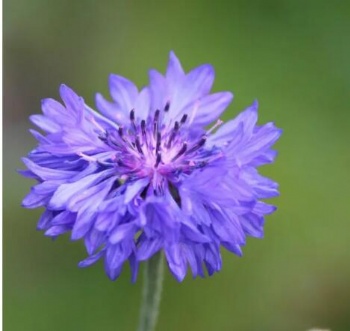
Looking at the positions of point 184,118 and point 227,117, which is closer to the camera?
point 184,118

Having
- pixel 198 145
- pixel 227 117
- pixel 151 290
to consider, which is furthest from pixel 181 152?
pixel 227 117

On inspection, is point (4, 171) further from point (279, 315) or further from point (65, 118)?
point (65, 118)

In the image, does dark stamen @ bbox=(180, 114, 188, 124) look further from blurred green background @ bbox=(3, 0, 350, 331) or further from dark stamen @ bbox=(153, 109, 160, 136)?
blurred green background @ bbox=(3, 0, 350, 331)

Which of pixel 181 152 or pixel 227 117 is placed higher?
pixel 227 117

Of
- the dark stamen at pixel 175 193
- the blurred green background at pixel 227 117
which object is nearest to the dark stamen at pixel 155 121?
the dark stamen at pixel 175 193

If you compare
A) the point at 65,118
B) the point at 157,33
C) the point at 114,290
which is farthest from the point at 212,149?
the point at 157,33

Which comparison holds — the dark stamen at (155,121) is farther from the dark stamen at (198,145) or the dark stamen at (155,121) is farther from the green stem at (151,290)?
the green stem at (151,290)

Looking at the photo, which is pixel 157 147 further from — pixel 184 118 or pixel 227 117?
pixel 227 117
